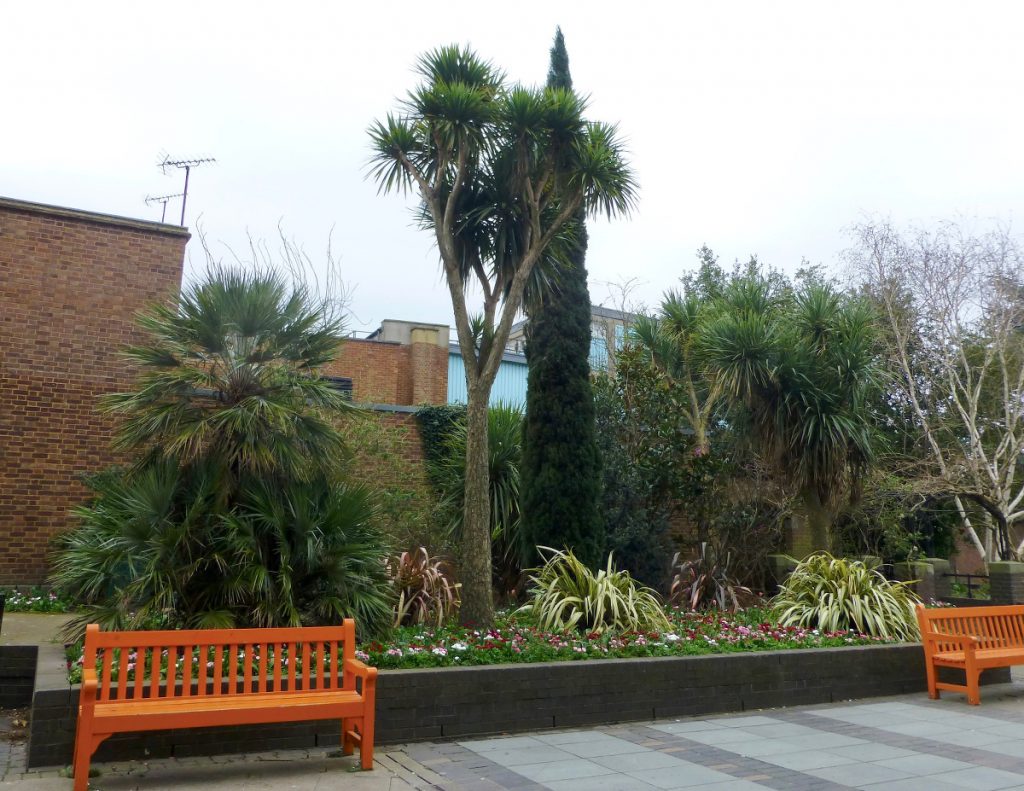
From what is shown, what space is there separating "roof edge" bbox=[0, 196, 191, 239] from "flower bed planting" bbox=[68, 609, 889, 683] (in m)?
7.14

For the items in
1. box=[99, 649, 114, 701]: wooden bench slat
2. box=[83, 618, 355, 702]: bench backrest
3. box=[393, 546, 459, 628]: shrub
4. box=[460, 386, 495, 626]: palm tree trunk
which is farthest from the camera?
box=[393, 546, 459, 628]: shrub

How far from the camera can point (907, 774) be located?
5398mm

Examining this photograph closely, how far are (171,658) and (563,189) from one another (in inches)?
217

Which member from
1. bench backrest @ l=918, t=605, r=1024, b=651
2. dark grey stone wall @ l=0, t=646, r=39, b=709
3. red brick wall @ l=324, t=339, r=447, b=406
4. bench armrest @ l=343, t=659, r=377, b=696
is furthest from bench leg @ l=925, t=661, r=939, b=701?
red brick wall @ l=324, t=339, r=447, b=406

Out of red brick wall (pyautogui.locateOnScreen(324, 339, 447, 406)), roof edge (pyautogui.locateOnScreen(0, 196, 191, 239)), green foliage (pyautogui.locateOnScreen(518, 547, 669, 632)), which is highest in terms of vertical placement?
red brick wall (pyautogui.locateOnScreen(324, 339, 447, 406))

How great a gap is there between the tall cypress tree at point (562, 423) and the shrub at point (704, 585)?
1.88 m

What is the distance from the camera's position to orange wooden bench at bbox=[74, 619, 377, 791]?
186 inches

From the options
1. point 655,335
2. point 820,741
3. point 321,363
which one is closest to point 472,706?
point 820,741

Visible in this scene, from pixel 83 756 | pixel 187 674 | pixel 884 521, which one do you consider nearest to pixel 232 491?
pixel 187 674

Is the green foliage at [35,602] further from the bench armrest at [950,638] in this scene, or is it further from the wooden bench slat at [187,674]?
the bench armrest at [950,638]

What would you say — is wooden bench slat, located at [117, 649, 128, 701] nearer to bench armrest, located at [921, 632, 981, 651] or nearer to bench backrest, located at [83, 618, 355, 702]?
bench backrest, located at [83, 618, 355, 702]

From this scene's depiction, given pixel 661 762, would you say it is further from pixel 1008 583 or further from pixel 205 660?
pixel 1008 583

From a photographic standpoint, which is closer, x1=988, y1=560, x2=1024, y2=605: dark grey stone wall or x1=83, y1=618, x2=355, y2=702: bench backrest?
x1=83, y1=618, x2=355, y2=702: bench backrest

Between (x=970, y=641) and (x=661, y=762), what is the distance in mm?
3923
